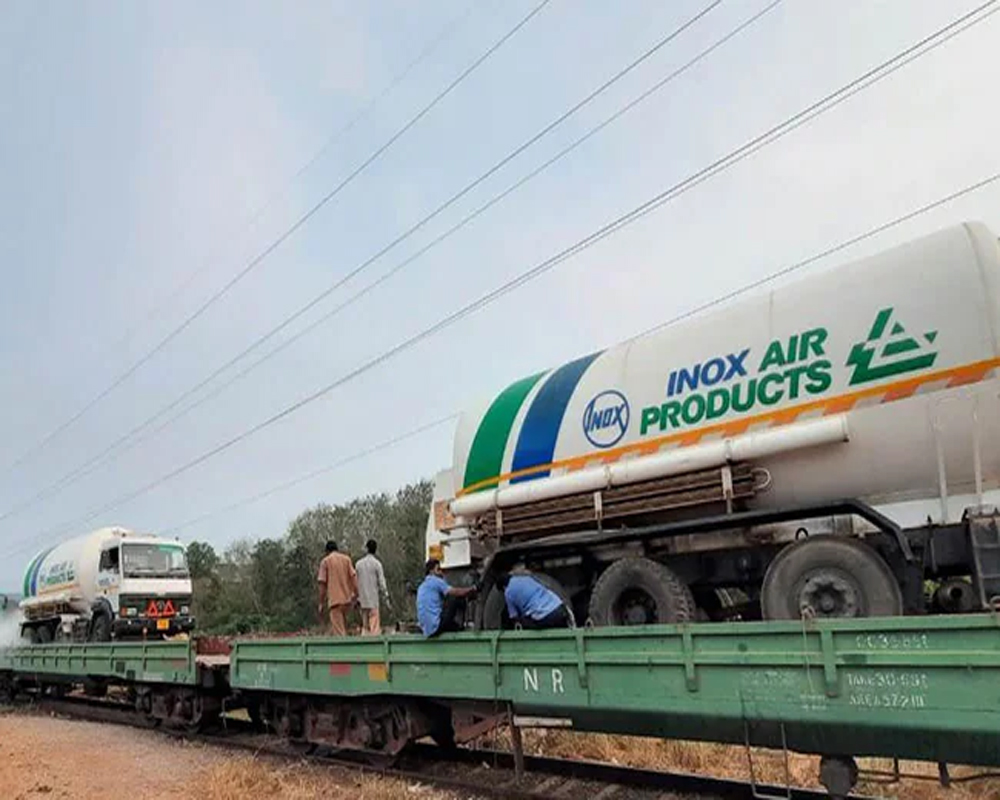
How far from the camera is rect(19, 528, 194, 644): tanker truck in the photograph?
2073cm

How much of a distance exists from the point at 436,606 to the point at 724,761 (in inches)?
133

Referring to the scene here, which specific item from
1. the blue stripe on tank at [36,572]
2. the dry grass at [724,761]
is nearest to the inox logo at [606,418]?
the dry grass at [724,761]

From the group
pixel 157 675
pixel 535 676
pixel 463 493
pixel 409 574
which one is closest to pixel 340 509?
pixel 409 574

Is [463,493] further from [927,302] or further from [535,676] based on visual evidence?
[927,302]

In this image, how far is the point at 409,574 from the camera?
3816cm

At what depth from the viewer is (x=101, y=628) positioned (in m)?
20.9

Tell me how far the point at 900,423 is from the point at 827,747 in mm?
2387

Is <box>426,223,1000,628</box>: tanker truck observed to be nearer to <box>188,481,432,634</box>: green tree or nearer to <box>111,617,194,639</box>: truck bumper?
<box>111,617,194,639</box>: truck bumper

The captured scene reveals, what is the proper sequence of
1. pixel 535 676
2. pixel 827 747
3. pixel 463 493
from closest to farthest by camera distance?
pixel 827 747, pixel 535 676, pixel 463 493

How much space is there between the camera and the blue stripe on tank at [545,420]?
8.61 m

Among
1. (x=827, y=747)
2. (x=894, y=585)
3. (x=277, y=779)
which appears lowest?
(x=277, y=779)

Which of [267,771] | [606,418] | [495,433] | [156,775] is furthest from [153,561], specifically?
[606,418]

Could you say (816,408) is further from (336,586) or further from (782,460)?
(336,586)

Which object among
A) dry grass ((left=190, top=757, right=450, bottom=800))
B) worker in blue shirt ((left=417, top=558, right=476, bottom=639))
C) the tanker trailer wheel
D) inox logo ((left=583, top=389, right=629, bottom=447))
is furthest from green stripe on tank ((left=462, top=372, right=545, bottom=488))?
the tanker trailer wheel
